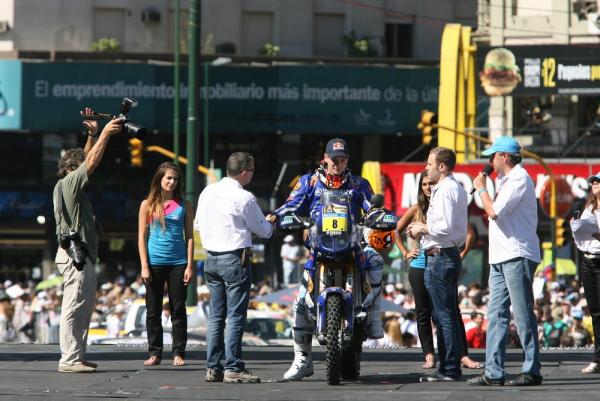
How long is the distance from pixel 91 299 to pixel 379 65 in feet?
137

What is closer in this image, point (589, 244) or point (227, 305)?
point (227, 305)

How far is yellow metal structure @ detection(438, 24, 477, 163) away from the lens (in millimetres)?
43312

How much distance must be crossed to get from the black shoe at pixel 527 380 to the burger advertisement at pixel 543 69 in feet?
117

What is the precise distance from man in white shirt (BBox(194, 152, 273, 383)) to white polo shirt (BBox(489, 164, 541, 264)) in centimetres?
177

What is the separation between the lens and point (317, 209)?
12.3m

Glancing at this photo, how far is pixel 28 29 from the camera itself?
52.8 m

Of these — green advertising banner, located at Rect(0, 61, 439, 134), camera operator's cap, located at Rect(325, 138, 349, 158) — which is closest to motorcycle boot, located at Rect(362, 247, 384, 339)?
camera operator's cap, located at Rect(325, 138, 349, 158)

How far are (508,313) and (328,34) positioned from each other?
146ft

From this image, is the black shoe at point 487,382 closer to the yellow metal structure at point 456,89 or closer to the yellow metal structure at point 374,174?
the yellow metal structure at point 456,89

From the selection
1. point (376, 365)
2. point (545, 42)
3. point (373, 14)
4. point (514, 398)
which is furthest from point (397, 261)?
point (514, 398)

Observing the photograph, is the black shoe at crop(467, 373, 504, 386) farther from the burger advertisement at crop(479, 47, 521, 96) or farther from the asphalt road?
the burger advertisement at crop(479, 47, 521, 96)

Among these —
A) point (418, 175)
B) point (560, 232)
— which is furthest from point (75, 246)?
point (418, 175)

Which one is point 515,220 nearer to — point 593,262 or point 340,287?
point 340,287

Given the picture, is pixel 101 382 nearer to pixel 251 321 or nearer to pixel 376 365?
pixel 376 365
